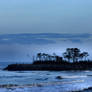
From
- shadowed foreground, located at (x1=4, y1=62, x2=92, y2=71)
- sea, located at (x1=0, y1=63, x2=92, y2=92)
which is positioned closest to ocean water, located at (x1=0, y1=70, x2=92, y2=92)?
sea, located at (x1=0, y1=63, x2=92, y2=92)

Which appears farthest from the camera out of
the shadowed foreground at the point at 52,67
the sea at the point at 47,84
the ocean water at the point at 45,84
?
the shadowed foreground at the point at 52,67

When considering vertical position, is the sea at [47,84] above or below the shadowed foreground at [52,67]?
below

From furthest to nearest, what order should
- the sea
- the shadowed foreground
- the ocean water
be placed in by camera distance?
the shadowed foreground < the ocean water < the sea

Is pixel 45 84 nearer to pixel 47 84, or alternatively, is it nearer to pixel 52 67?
pixel 47 84

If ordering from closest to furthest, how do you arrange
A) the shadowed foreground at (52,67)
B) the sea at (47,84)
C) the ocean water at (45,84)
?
the sea at (47,84), the ocean water at (45,84), the shadowed foreground at (52,67)

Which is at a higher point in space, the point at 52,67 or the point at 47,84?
the point at 52,67

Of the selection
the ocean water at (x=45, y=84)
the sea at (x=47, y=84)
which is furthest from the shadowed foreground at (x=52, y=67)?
the ocean water at (x=45, y=84)

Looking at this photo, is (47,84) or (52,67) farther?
(52,67)

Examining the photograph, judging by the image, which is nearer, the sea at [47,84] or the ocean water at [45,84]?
the sea at [47,84]

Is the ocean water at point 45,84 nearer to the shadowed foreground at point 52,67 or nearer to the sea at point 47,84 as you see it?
the sea at point 47,84

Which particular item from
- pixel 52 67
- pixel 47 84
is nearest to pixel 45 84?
pixel 47 84

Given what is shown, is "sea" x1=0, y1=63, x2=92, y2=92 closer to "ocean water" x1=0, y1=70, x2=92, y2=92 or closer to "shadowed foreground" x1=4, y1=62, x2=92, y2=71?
"ocean water" x1=0, y1=70, x2=92, y2=92

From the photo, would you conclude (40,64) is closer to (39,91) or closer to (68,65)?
(68,65)

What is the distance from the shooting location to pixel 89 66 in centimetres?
17138
